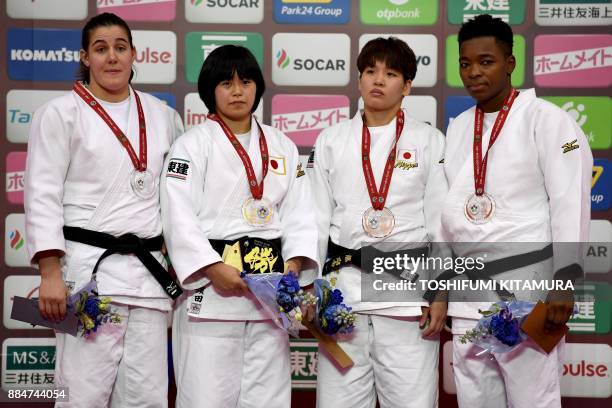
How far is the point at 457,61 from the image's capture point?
4.52 meters

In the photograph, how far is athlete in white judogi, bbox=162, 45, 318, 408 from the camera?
3.45m

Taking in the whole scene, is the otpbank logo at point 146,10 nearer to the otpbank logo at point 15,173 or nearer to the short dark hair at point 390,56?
the otpbank logo at point 15,173

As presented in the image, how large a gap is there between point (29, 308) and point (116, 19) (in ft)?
4.98

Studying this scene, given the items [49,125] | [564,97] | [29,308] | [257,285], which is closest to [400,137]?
[257,285]

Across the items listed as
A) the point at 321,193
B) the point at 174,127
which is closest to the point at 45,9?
the point at 174,127

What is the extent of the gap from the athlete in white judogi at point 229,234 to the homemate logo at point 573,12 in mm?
2010

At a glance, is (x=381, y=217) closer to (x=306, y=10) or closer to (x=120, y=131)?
(x=120, y=131)

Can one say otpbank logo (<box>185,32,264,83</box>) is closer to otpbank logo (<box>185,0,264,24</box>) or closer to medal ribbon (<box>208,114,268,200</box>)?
otpbank logo (<box>185,0,264,24</box>)

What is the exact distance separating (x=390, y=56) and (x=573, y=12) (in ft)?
5.05

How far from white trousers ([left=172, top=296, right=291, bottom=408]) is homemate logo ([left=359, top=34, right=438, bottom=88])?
6.38ft

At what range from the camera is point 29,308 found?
3.43 metres

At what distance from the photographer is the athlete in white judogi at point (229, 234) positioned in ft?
11.3

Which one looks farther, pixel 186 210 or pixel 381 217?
pixel 381 217

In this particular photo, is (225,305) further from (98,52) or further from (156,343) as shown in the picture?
(98,52)
